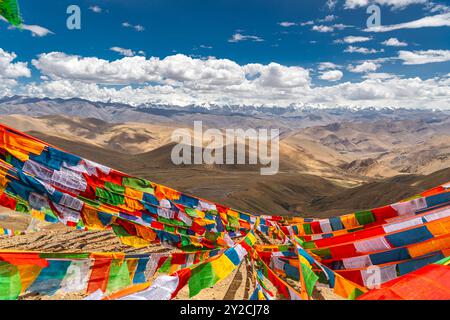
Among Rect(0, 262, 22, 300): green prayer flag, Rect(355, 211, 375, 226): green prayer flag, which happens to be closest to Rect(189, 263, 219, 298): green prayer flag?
Rect(0, 262, 22, 300): green prayer flag

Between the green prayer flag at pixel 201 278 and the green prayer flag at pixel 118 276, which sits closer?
the green prayer flag at pixel 201 278

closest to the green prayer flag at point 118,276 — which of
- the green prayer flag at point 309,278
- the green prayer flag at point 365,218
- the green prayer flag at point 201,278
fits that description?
the green prayer flag at point 201,278

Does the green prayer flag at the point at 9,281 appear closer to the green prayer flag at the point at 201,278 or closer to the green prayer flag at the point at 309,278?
the green prayer flag at the point at 201,278

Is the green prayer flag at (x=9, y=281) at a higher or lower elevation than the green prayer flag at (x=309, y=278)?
higher

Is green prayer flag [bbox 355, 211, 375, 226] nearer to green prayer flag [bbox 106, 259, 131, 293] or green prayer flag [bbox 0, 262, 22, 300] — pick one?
green prayer flag [bbox 106, 259, 131, 293]

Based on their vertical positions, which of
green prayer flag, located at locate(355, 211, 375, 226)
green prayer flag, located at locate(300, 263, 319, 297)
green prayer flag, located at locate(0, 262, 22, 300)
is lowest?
green prayer flag, located at locate(300, 263, 319, 297)

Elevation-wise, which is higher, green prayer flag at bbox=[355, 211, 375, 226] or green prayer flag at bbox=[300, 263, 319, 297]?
green prayer flag at bbox=[355, 211, 375, 226]

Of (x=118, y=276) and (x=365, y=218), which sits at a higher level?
(x=365, y=218)

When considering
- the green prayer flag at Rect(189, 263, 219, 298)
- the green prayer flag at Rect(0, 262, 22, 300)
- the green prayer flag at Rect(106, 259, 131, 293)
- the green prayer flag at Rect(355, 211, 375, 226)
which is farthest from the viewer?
the green prayer flag at Rect(355, 211, 375, 226)

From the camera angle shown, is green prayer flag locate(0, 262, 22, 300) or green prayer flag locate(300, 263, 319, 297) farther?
green prayer flag locate(300, 263, 319, 297)

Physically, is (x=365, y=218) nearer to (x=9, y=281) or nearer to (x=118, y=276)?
(x=118, y=276)

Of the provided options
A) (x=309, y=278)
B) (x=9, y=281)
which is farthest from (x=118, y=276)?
(x=309, y=278)
